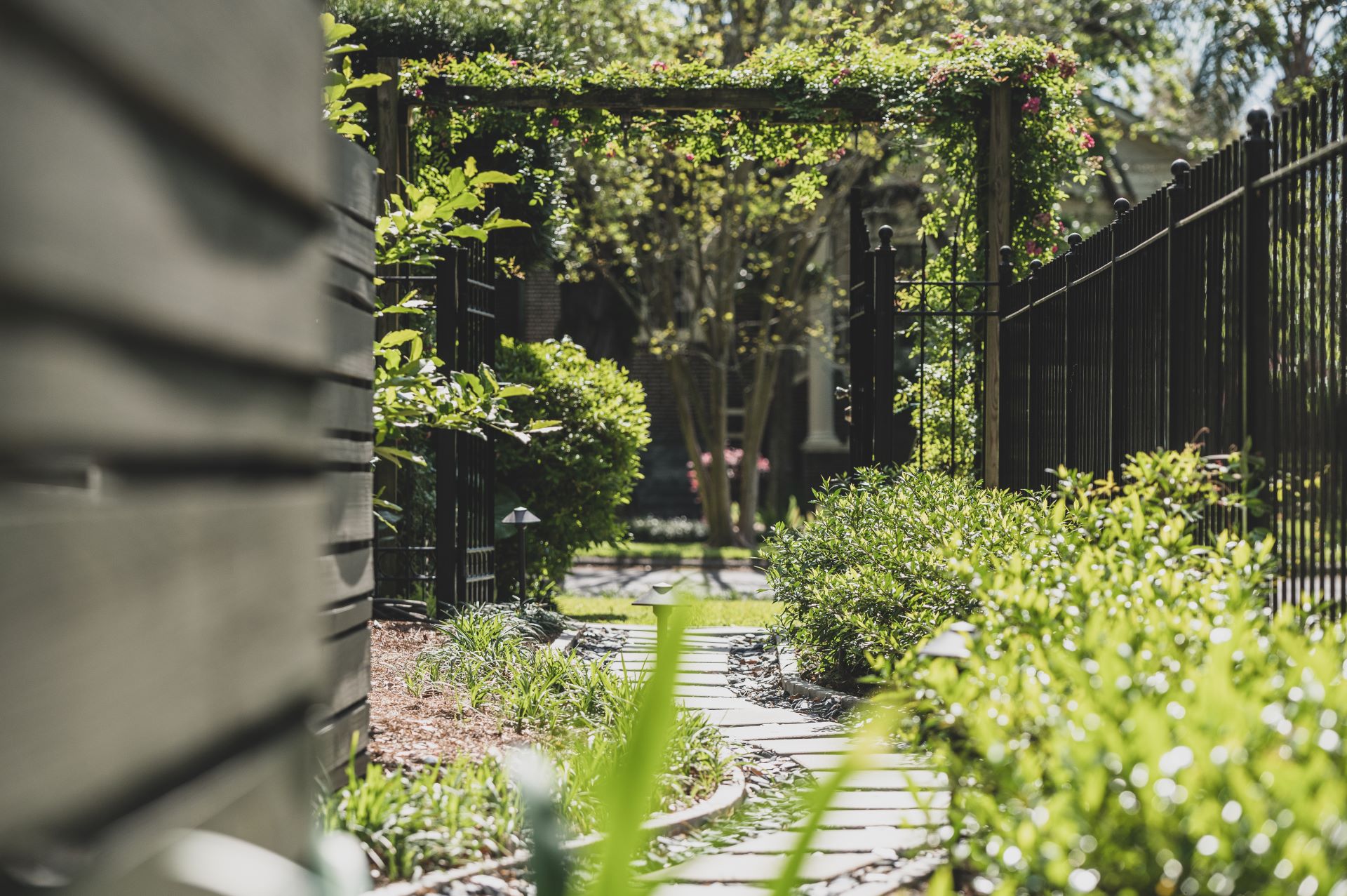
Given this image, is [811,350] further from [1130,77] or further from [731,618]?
[731,618]

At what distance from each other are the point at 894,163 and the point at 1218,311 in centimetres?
1130

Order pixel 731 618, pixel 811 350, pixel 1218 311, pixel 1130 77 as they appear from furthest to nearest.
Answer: pixel 811 350, pixel 1130 77, pixel 731 618, pixel 1218 311

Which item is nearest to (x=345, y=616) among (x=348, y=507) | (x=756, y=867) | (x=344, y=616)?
(x=344, y=616)

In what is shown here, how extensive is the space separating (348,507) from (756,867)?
5.31 feet

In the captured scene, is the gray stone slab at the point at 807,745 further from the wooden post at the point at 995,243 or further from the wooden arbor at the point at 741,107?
the wooden arbor at the point at 741,107

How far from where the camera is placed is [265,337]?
56.7 inches

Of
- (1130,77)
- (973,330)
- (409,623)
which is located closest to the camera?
(409,623)

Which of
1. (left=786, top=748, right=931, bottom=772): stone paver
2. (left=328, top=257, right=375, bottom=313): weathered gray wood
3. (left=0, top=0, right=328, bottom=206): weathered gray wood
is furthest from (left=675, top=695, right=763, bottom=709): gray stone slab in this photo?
(left=0, top=0, right=328, bottom=206): weathered gray wood

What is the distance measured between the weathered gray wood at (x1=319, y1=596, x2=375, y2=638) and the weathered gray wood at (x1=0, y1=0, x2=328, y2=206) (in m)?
1.63

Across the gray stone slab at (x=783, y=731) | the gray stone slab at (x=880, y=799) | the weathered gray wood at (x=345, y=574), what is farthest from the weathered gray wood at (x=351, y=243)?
the gray stone slab at (x=783, y=731)

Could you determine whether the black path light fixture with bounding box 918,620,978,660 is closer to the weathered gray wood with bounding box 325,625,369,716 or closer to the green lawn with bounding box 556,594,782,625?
the weathered gray wood with bounding box 325,625,369,716

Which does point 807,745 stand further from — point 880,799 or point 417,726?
point 417,726

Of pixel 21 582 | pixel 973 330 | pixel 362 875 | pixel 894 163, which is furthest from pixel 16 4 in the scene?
pixel 894 163

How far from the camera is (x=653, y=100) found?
30.2 ft
